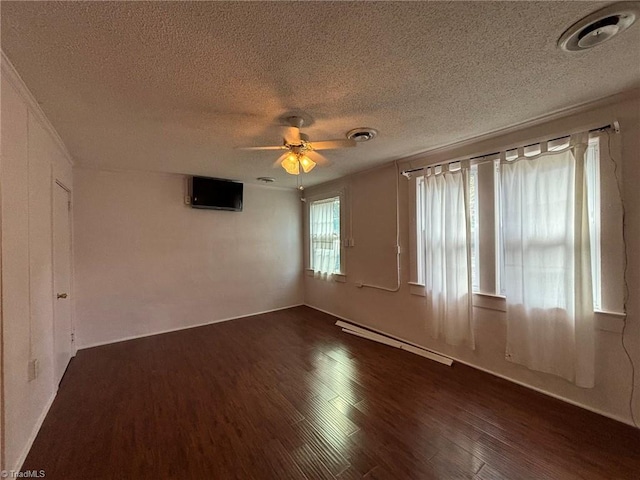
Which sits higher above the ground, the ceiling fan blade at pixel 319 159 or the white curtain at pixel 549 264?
the ceiling fan blade at pixel 319 159

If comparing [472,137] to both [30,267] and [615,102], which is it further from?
[30,267]

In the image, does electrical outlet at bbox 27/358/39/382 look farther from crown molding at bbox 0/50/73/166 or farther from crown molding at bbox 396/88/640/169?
crown molding at bbox 396/88/640/169

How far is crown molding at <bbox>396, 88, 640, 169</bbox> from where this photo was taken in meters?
1.85

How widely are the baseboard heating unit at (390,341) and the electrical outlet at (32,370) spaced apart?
3.18 m

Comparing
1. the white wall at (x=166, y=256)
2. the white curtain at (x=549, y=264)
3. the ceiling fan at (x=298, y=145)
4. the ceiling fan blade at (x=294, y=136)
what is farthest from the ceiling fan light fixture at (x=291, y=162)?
the white wall at (x=166, y=256)

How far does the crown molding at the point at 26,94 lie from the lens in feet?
4.56

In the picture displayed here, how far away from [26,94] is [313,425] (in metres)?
3.00

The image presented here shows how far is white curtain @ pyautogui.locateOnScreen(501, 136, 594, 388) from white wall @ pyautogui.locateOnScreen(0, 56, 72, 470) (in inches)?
143

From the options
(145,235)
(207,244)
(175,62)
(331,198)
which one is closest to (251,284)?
(207,244)

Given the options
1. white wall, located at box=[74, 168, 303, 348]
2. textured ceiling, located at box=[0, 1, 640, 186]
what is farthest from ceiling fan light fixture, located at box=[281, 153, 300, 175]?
white wall, located at box=[74, 168, 303, 348]

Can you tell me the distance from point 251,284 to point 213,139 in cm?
288

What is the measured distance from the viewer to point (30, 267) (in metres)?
1.81

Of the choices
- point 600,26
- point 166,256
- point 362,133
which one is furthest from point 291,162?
point 166,256

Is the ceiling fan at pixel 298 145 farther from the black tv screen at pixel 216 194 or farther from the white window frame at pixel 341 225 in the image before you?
the black tv screen at pixel 216 194
